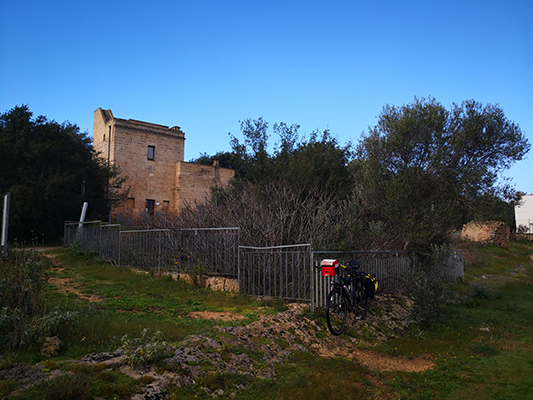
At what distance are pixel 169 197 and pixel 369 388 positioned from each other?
3173 cm

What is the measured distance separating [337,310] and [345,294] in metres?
0.31

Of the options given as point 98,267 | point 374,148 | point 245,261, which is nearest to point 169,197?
point 98,267

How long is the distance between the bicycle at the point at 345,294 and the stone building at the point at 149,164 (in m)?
23.7

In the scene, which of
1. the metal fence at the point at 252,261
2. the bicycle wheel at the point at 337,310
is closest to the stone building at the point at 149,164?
the metal fence at the point at 252,261

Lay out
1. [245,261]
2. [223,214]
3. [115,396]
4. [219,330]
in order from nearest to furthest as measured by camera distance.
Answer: [115,396], [219,330], [245,261], [223,214]

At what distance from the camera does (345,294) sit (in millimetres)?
6805

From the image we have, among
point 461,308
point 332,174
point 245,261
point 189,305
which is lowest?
point 461,308

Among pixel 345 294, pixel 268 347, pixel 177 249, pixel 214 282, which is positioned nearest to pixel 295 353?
pixel 268 347

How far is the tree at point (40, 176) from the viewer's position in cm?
2086

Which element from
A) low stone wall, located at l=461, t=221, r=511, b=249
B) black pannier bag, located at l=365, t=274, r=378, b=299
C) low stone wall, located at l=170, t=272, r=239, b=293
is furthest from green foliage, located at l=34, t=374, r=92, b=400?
low stone wall, located at l=461, t=221, r=511, b=249

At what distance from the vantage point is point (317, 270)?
284 inches

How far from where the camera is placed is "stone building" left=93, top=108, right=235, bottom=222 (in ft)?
103

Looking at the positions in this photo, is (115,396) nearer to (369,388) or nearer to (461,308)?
(369,388)

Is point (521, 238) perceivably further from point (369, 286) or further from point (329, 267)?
point (329, 267)
